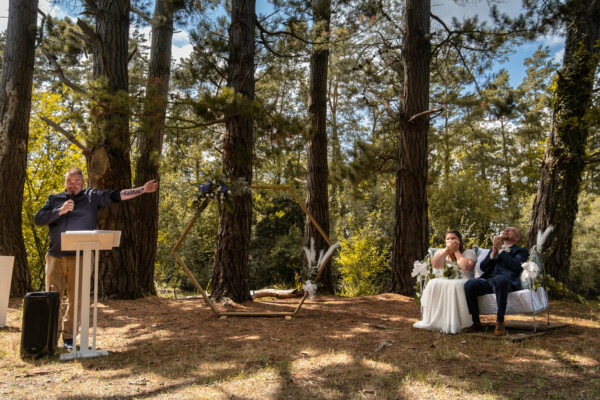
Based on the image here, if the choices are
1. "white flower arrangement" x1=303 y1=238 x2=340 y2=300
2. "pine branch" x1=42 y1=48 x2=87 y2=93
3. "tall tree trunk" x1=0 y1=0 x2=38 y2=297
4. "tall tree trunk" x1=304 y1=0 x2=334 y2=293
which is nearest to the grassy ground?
"white flower arrangement" x1=303 y1=238 x2=340 y2=300

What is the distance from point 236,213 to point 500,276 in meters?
3.49

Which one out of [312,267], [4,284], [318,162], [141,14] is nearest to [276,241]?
[318,162]

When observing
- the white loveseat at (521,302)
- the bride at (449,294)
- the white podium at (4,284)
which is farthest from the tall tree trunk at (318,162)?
the white podium at (4,284)

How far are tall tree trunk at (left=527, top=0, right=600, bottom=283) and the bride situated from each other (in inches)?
112

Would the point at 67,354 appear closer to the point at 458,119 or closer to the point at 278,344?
the point at 278,344

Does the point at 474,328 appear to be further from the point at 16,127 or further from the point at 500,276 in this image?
the point at 16,127

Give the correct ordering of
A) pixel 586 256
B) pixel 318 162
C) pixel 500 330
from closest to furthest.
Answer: pixel 500 330, pixel 318 162, pixel 586 256

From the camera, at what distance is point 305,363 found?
355 cm

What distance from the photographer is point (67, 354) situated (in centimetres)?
371

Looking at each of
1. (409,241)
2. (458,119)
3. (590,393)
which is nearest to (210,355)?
(590,393)

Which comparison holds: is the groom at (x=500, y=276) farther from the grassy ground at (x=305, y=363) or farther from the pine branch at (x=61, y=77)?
the pine branch at (x=61, y=77)

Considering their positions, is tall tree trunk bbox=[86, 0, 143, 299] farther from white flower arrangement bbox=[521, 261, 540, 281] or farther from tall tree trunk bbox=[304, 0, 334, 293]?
white flower arrangement bbox=[521, 261, 540, 281]

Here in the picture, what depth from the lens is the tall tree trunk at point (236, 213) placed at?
6.54 m

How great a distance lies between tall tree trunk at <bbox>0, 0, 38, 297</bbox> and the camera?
288 inches
